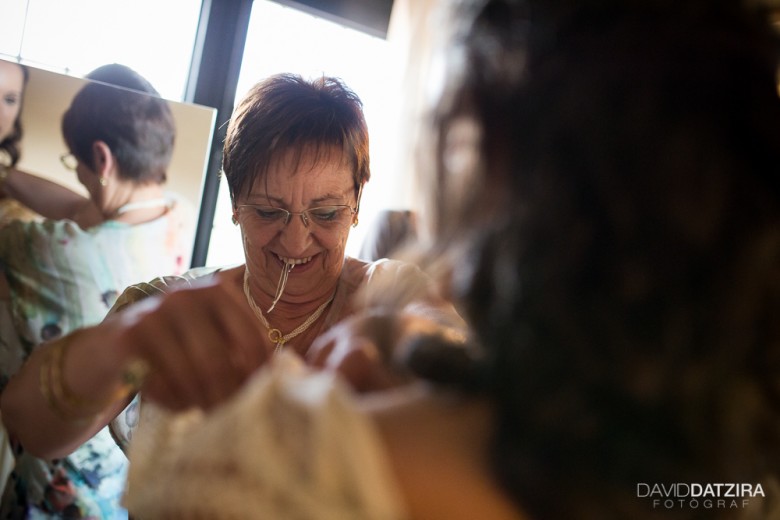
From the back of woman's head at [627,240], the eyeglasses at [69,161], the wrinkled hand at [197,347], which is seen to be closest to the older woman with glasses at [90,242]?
the eyeglasses at [69,161]

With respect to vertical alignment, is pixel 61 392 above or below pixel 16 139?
below

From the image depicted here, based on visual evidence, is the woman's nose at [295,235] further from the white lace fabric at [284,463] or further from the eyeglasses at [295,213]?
the white lace fabric at [284,463]

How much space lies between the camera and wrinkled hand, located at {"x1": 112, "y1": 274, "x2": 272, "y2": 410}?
2.04 feet

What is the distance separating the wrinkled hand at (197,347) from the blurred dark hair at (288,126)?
585 millimetres

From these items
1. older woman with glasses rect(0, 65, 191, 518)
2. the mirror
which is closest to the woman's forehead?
older woman with glasses rect(0, 65, 191, 518)

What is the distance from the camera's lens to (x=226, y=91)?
2.46 m

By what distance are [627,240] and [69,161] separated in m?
1.83

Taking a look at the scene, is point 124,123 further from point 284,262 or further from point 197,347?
point 197,347

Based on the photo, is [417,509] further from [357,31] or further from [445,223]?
[357,31]

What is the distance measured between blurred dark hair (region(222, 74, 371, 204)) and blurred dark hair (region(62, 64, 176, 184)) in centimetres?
80

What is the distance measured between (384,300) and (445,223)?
325mm

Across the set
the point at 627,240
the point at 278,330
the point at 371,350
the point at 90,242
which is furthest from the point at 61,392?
the point at 90,242

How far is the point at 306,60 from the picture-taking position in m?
2.64

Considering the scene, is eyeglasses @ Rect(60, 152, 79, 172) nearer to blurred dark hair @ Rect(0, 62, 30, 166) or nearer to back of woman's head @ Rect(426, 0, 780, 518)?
blurred dark hair @ Rect(0, 62, 30, 166)
